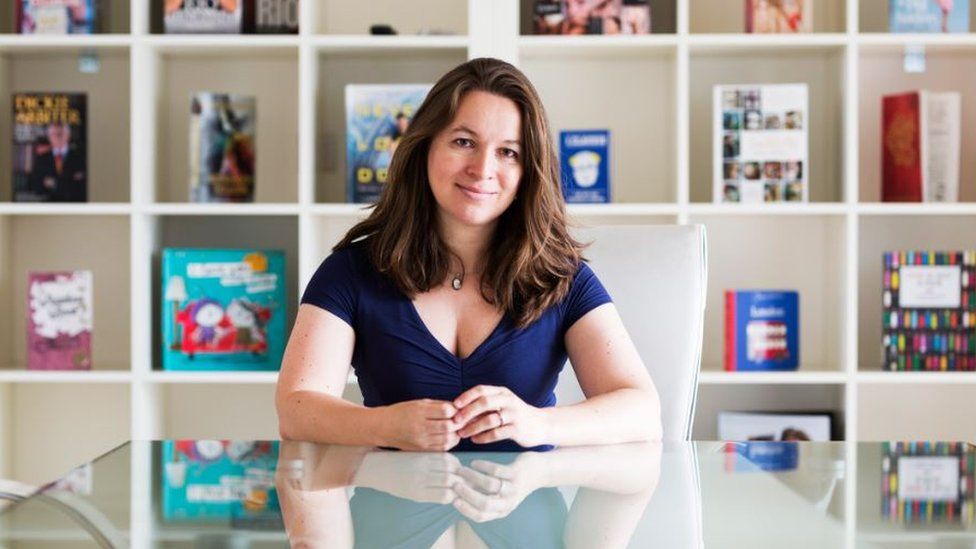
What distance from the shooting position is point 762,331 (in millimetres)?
3291

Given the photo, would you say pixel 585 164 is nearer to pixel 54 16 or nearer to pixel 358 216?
pixel 358 216

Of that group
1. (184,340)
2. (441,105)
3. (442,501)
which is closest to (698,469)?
(442,501)

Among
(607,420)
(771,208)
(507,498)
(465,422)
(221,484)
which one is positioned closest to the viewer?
(507,498)

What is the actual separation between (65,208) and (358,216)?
2.64 feet

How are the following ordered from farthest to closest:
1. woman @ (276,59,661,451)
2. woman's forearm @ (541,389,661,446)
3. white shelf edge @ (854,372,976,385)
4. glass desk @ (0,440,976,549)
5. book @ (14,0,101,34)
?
book @ (14,0,101,34), white shelf edge @ (854,372,976,385), woman @ (276,59,661,451), woman's forearm @ (541,389,661,446), glass desk @ (0,440,976,549)

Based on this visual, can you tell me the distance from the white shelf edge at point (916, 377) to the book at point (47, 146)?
2261mm

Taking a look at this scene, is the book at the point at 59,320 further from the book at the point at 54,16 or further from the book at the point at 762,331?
the book at the point at 762,331

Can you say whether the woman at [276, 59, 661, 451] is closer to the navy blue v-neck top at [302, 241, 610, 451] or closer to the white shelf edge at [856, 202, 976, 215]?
the navy blue v-neck top at [302, 241, 610, 451]

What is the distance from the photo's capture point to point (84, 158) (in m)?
3.34

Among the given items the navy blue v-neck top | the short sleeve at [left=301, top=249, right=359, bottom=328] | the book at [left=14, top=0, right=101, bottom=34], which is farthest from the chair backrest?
the book at [left=14, top=0, right=101, bottom=34]

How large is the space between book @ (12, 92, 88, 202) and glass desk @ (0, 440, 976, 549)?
200 centimetres

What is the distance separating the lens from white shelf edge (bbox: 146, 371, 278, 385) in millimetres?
3217

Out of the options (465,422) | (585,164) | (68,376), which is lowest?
(68,376)

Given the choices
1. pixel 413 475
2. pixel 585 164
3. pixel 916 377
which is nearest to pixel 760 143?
pixel 585 164
